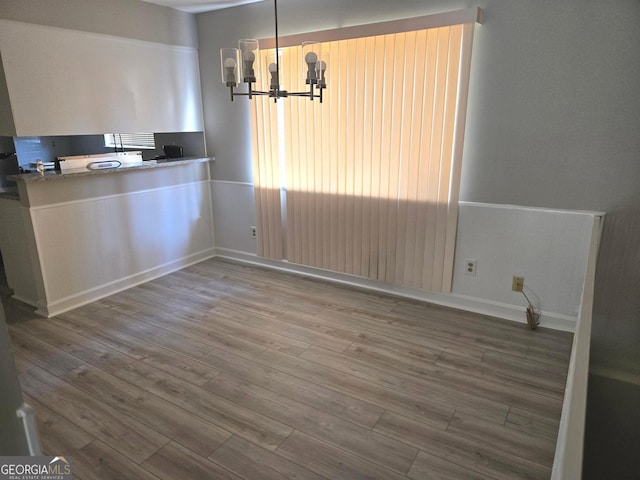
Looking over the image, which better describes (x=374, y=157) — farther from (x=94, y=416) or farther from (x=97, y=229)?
(x=94, y=416)

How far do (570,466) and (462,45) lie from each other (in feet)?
9.54

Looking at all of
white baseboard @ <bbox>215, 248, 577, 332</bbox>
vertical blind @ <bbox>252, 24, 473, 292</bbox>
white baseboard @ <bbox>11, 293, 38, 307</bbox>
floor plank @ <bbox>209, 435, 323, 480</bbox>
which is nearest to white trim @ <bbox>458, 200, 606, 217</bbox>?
vertical blind @ <bbox>252, 24, 473, 292</bbox>

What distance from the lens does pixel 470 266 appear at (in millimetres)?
3363

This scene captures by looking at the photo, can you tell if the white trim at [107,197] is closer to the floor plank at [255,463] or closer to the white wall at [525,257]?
the floor plank at [255,463]

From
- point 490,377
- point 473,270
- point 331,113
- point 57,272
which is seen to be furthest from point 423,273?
point 57,272

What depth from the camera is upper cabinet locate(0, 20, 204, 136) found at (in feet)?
10.1

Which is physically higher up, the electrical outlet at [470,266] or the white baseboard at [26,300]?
the electrical outlet at [470,266]

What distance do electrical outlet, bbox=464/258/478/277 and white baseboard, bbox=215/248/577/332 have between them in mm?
215

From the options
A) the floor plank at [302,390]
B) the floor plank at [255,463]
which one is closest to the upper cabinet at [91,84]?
the floor plank at [302,390]

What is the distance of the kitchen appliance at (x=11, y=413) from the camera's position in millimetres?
559

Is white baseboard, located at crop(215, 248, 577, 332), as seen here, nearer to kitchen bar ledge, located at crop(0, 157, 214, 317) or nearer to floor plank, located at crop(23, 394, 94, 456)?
kitchen bar ledge, located at crop(0, 157, 214, 317)

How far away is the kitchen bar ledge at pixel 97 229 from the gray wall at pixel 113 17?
117 centimetres

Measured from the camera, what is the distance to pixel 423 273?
3543 mm

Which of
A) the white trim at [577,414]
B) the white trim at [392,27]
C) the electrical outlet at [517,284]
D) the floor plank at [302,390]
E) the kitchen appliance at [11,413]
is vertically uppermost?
the white trim at [392,27]
